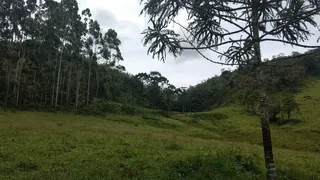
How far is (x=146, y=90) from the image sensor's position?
86500 millimetres

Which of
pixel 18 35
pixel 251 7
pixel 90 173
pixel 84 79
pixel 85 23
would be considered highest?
pixel 85 23

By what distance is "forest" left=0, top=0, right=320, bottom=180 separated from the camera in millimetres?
9477

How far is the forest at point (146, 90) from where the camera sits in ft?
31.1

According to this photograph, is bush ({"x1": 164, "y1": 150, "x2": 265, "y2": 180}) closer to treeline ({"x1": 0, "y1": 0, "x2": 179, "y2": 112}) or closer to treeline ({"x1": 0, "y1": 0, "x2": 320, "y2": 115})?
treeline ({"x1": 0, "y1": 0, "x2": 320, "y2": 115})

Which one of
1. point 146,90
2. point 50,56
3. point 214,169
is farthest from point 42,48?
point 214,169

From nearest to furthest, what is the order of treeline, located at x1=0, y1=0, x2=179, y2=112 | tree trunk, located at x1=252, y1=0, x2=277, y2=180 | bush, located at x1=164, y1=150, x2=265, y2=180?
1. tree trunk, located at x1=252, y1=0, x2=277, y2=180
2. bush, located at x1=164, y1=150, x2=265, y2=180
3. treeline, located at x1=0, y1=0, x2=179, y2=112

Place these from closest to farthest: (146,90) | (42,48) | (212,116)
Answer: (42,48) → (212,116) → (146,90)

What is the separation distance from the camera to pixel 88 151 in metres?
14.9

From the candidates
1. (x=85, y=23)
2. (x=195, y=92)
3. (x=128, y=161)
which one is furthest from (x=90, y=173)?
(x=195, y=92)

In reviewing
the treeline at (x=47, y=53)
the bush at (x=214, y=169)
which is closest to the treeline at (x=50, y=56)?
the treeline at (x=47, y=53)

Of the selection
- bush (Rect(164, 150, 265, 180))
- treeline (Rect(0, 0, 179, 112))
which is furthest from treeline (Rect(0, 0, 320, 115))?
bush (Rect(164, 150, 265, 180))

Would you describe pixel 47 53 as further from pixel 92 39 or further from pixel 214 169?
pixel 214 169

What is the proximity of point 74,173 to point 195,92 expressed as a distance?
98.0 metres

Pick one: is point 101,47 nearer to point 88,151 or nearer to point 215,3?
point 88,151
